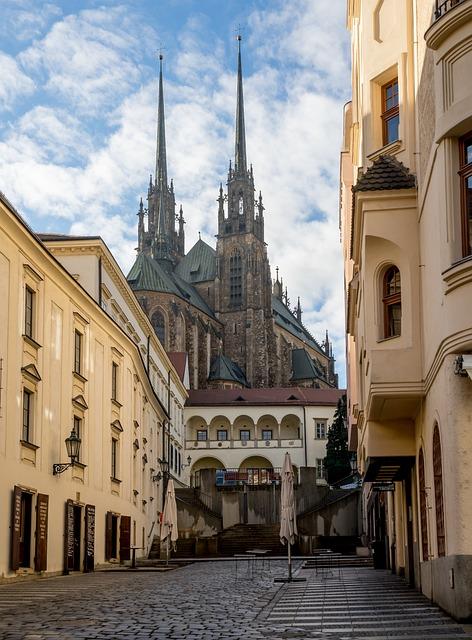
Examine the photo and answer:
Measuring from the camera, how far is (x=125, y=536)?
124ft

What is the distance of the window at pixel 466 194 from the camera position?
13.5 meters

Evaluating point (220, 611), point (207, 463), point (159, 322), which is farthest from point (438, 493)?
point (159, 322)

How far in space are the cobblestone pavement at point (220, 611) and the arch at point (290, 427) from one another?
2923 inches

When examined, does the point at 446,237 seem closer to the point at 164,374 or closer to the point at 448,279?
the point at 448,279

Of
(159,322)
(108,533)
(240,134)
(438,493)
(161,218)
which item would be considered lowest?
(108,533)

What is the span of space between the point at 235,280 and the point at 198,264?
1314cm

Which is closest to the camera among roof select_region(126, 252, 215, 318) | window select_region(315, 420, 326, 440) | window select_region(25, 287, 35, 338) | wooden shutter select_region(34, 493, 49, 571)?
wooden shutter select_region(34, 493, 49, 571)

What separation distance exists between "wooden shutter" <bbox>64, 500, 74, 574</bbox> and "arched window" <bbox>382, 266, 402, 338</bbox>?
1528 cm

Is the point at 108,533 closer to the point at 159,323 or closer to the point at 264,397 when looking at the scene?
the point at 264,397

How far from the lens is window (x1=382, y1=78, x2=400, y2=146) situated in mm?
19562

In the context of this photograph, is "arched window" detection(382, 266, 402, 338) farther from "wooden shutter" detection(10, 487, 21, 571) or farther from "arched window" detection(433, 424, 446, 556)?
"wooden shutter" detection(10, 487, 21, 571)

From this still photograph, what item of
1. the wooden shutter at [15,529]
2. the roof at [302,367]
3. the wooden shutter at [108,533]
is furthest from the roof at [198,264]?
the wooden shutter at [15,529]

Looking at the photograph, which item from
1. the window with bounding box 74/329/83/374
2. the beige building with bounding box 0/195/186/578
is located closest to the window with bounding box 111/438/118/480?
the beige building with bounding box 0/195/186/578

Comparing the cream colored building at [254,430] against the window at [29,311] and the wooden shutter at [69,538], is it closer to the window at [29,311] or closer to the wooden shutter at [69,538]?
the wooden shutter at [69,538]
